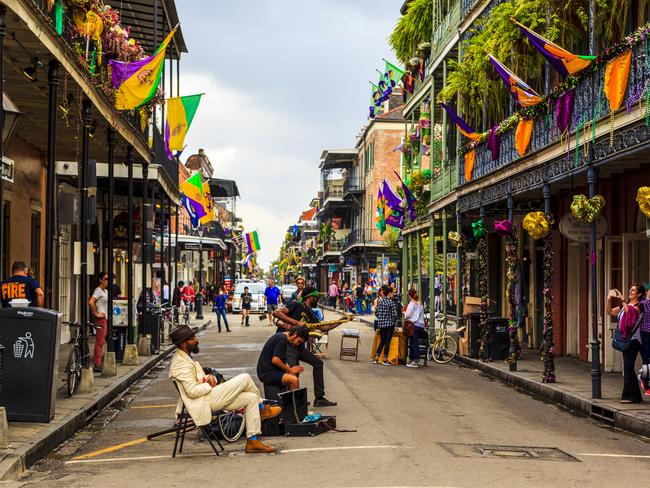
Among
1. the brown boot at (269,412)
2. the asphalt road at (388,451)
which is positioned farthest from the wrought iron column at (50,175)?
the brown boot at (269,412)

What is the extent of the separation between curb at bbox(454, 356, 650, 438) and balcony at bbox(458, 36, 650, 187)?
3651 millimetres

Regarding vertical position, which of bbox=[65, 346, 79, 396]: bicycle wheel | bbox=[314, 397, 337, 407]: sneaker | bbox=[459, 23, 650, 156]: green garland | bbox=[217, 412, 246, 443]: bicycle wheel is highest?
bbox=[459, 23, 650, 156]: green garland

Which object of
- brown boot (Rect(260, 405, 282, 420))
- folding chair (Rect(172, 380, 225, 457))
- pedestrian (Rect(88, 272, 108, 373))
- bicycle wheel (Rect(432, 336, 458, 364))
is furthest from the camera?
bicycle wheel (Rect(432, 336, 458, 364))

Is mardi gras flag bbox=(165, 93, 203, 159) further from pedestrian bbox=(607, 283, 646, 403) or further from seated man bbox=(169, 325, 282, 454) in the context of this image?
seated man bbox=(169, 325, 282, 454)

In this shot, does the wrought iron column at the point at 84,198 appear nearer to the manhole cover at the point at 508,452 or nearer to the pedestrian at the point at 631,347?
the manhole cover at the point at 508,452

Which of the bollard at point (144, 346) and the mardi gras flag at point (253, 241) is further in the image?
the mardi gras flag at point (253, 241)

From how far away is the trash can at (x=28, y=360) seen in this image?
10.4 metres

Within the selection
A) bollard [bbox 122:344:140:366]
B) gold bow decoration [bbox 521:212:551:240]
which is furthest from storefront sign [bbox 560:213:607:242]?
bollard [bbox 122:344:140:366]

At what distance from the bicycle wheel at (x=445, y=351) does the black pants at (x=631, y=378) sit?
352 inches

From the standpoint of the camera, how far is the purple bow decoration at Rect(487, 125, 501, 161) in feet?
70.9

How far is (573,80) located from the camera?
15812 mm

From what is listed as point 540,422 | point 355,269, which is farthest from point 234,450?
→ point 355,269

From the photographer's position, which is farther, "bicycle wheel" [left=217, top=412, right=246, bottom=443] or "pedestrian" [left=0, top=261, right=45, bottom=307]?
"pedestrian" [left=0, top=261, right=45, bottom=307]

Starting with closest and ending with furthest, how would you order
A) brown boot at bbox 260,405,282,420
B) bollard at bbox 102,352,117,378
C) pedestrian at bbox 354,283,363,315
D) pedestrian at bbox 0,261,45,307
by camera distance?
brown boot at bbox 260,405,282,420 → pedestrian at bbox 0,261,45,307 → bollard at bbox 102,352,117,378 → pedestrian at bbox 354,283,363,315
